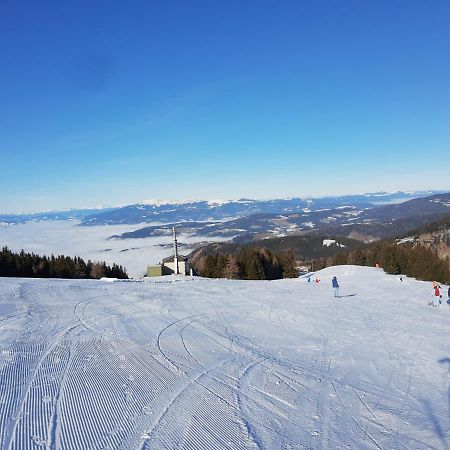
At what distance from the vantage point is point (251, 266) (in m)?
58.3

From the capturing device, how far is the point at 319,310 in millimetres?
20125

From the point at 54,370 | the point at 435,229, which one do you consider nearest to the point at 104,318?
the point at 54,370

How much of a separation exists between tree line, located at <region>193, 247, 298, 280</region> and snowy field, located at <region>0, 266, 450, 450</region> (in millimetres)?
39141

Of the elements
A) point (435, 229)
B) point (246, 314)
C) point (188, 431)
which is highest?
point (188, 431)

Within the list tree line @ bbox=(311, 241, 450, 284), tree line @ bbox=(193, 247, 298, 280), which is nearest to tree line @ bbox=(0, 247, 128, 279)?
tree line @ bbox=(193, 247, 298, 280)

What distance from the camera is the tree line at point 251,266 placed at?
58.5 metres

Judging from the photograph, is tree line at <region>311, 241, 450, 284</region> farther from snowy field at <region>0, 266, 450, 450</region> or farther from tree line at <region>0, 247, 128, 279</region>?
tree line at <region>0, 247, 128, 279</region>

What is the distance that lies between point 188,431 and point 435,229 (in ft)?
663

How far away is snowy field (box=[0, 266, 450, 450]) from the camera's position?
6699 mm

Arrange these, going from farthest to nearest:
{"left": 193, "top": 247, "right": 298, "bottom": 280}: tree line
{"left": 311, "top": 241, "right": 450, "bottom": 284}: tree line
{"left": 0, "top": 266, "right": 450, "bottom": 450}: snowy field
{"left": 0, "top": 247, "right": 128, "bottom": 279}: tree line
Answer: {"left": 193, "top": 247, "right": 298, "bottom": 280}: tree line → {"left": 311, "top": 241, "right": 450, "bottom": 284}: tree line → {"left": 0, "top": 247, "right": 128, "bottom": 279}: tree line → {"left": 0, "top": 266, "right": 450, "bottom": 450}: snowy field

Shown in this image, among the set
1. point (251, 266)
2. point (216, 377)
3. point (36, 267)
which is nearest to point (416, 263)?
point (251, 266)

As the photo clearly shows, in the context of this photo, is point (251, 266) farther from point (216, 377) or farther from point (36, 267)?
point (216, 377)

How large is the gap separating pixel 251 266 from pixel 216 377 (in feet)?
Result: 161

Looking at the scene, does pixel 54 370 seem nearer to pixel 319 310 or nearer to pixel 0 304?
pixel 0 304
